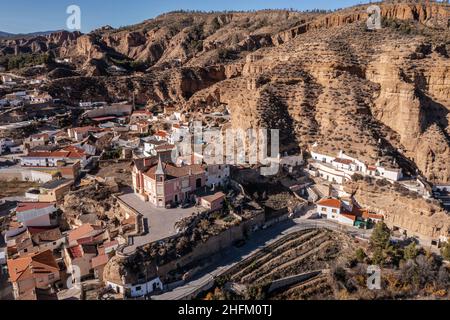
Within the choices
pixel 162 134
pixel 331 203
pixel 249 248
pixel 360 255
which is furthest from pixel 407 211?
pixel 162 134

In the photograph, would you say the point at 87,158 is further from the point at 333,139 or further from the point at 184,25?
the point at 184,25

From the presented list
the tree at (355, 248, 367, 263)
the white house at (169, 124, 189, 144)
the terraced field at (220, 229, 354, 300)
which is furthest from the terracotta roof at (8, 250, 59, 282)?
the tree at (355, 248, 367, 263)

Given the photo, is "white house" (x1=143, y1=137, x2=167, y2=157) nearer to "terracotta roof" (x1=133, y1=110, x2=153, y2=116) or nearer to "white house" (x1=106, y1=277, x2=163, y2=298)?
"terracotta roof" (x1=133, y1=110, x2=153, y2=116)

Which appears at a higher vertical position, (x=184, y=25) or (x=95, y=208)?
(x=184, y=25)

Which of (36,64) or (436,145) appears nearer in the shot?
(436,145)

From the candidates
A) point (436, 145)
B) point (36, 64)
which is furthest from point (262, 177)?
point (36, 64)

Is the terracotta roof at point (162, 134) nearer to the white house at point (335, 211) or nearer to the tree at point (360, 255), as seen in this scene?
the white house at point (335, 211)

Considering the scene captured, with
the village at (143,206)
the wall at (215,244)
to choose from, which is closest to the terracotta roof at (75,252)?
the village at (143,206)
